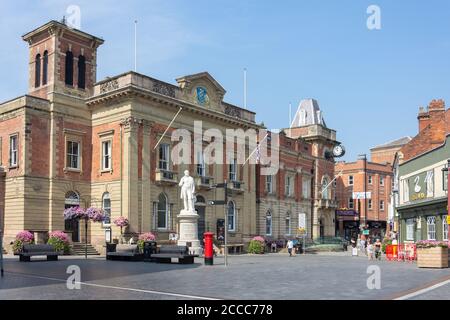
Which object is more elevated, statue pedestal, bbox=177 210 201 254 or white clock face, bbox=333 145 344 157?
white clock face, bbox=333 145 344 157

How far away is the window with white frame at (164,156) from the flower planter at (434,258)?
2192 cm

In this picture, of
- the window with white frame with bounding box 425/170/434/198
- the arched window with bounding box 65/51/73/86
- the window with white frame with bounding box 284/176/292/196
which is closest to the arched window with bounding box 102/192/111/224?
the arched window with bounding box 65/51/73/86

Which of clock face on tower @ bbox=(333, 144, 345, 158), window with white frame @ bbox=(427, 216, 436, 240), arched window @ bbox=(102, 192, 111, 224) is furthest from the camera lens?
clock face on tower @ bbox=(333, 144, 345, 158)

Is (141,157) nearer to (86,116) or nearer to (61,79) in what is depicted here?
(86,116)

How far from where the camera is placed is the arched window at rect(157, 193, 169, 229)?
4134 centimetres

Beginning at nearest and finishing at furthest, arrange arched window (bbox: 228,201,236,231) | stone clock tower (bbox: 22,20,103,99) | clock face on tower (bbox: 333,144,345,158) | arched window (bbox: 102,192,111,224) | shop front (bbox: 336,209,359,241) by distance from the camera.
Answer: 1. arched window (bbox: 102,192,111,224)
2. stone clock tower (bbox: 22,20,103,99)
3. arched window (bbox: 228,201,236,231)
4. clock face on tower (bbox: 333,144,345,158)
5. shop front (bbox: 336,209,359,241)

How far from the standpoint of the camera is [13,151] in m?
38.7

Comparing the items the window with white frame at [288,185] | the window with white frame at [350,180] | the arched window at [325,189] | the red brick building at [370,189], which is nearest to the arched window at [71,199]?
the window with white frame at [288,185]

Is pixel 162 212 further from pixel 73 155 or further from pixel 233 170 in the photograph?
pixel 233 170

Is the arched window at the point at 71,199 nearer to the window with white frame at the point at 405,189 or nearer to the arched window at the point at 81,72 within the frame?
the arched window at the point at 81,72

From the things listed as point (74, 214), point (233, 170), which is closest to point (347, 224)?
point (233, 170)

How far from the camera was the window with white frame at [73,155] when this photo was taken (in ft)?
131

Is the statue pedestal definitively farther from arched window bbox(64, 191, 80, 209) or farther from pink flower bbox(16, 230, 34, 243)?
arched window bbox(64, 191, 80, 209)

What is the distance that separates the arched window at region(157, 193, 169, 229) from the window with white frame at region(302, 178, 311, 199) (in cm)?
2344
